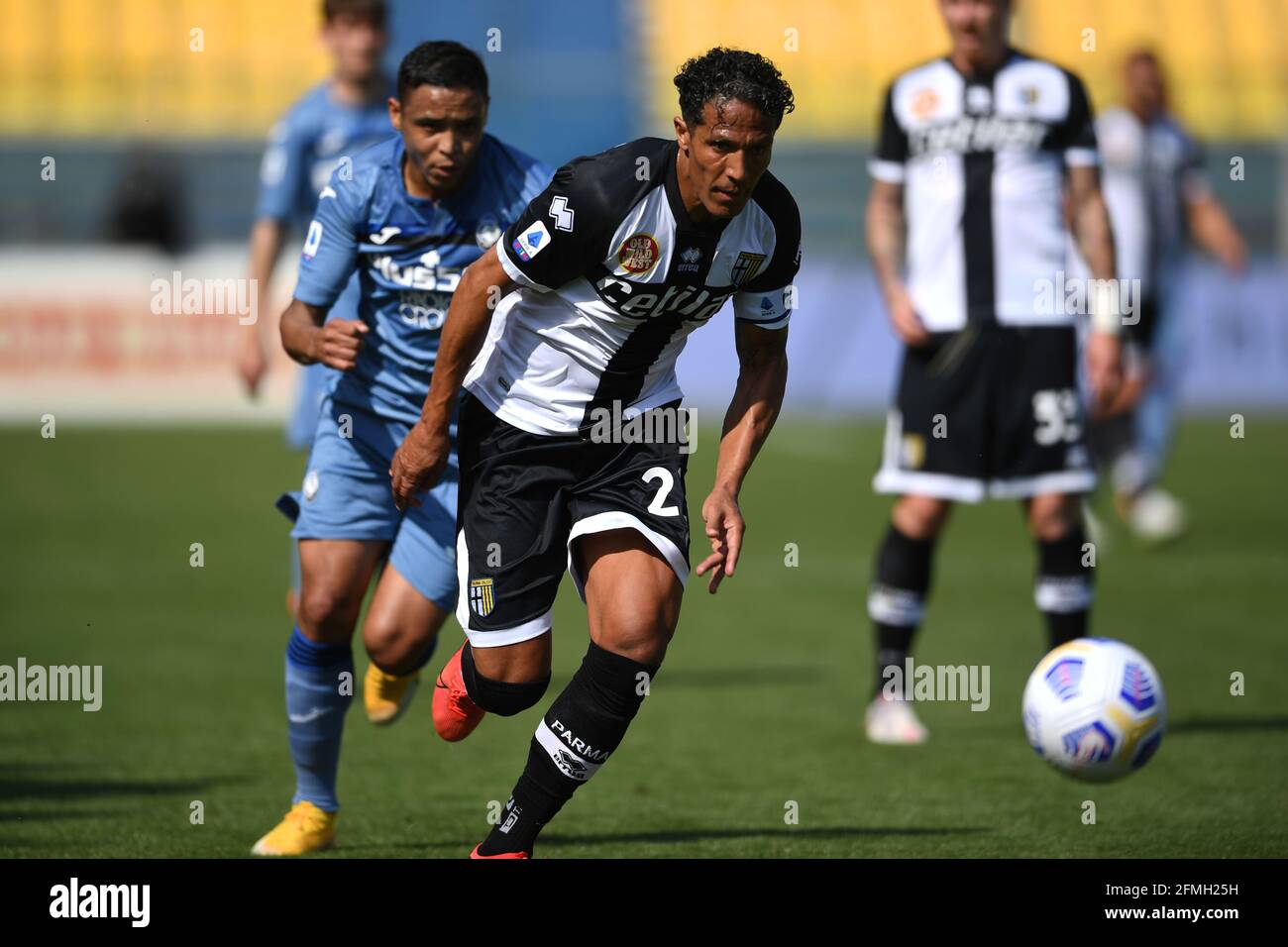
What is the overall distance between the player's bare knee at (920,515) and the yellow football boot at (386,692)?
202 centimetres

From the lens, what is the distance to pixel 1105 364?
696cm

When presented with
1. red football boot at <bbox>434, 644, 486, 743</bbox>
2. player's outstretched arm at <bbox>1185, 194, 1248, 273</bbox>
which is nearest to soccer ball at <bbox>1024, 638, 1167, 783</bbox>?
red football boot at <bbox>434, 644, 486, 743</bbox>

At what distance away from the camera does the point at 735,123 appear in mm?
4293

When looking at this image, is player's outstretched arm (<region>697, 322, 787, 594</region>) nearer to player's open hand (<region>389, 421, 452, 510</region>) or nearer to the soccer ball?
player's open hand (<region>389, 421, 452, 510</region>)

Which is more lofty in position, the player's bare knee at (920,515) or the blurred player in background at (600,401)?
the blurred player in background at (600,401)

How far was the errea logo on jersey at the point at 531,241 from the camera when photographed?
450cm

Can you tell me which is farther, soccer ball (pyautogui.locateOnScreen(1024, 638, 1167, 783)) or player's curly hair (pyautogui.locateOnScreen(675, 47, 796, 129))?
soccer ball (pyautogui.locateOnScreen(1024, 638, 1167, 783))

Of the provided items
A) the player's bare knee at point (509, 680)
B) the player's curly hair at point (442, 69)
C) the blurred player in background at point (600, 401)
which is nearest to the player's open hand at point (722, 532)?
the blurred player in background at point (600, 401)

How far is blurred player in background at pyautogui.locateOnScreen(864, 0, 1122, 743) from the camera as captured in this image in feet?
22.4

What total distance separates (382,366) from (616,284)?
113cm

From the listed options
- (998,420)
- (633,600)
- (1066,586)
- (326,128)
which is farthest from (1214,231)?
(633,600)

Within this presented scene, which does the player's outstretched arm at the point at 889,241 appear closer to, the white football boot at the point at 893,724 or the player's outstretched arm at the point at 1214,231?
the white football boot at the point at 893,724

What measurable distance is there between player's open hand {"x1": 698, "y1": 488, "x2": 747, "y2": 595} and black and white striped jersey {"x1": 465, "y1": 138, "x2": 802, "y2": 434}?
0.43m
